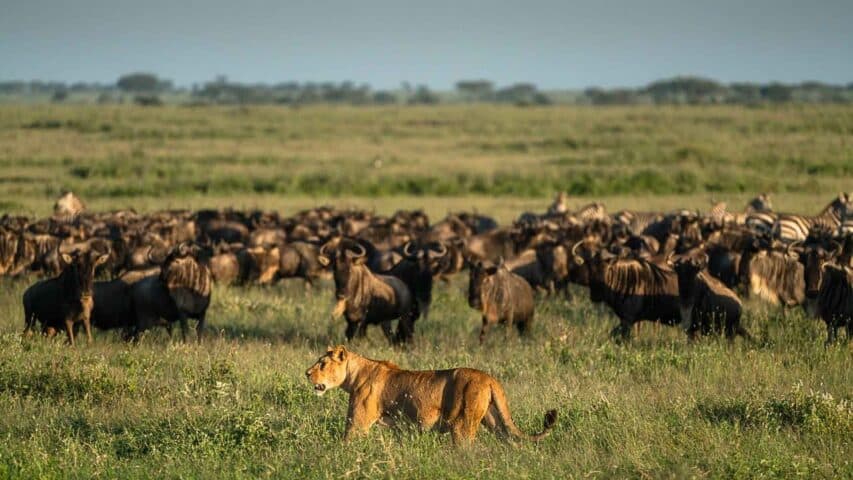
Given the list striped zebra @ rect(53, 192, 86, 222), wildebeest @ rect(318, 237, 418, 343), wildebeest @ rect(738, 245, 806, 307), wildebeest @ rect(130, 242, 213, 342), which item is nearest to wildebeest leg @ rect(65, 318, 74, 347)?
wildebeest @ rect(130, 242, 213, 342)

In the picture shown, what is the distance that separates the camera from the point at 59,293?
13.0 meters

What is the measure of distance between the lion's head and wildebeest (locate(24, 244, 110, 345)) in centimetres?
599

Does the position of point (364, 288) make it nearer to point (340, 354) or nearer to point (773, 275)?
point (773, 275)

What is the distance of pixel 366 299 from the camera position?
518 inches

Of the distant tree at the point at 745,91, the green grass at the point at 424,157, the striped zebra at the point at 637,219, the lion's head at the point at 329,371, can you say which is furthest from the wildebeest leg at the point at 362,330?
the distant tree at the point at 745,91

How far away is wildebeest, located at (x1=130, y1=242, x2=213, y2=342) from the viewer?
13320mm

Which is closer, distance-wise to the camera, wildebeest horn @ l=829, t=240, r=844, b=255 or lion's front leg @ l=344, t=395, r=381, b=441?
lion's front leg @ l=344, t=395, r=381, b=441

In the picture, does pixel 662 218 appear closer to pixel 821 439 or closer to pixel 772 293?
pixel 772 293

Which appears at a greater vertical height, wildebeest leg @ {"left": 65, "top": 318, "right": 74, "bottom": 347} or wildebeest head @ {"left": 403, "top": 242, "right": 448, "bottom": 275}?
wildebeest head @ {"left": 403, "top": 242, "right": 448, "bottom": 275}

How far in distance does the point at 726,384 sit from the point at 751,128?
185ft

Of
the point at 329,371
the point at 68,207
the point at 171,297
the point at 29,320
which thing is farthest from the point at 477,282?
the point at 68,207

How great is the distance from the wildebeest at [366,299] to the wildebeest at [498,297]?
2.78 feet

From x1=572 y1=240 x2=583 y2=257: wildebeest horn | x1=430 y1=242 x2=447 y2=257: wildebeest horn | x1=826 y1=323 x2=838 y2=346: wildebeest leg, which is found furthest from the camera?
x1=430 y1=242 x2=447 y2=257: wildebeest horn

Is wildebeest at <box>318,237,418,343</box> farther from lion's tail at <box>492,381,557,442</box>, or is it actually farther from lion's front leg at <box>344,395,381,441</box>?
lion's tail at <box>492,381,557,442</box>
